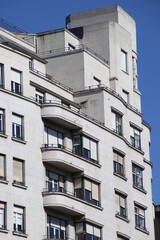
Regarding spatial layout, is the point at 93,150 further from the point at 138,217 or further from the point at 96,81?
the point at 138,217

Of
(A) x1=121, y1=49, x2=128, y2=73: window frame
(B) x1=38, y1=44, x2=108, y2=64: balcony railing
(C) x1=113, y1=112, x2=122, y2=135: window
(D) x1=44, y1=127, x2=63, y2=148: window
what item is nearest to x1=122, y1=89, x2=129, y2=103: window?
(A) x1=121, y1=49, x2=128, y2=73: window frame

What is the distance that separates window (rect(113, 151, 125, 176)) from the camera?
311 feet

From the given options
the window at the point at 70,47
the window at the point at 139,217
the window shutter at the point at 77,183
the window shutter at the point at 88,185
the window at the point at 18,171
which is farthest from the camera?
the window at the point at 70,47

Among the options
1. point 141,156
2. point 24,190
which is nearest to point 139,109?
point 141,156

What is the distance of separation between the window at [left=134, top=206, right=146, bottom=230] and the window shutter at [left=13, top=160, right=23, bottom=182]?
56.1ft

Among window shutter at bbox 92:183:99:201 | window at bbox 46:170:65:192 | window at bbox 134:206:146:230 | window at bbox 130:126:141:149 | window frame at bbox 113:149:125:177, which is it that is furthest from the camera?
window at bbox 130:126:141:149

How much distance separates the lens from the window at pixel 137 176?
97.8 meters

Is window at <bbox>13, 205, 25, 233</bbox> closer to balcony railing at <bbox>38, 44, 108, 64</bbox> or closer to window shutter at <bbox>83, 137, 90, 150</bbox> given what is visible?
window shutter at <bbox>83, 137, 90, 150</bbox>

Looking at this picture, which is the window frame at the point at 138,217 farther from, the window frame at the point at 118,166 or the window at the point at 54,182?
the window at the point at 54,182

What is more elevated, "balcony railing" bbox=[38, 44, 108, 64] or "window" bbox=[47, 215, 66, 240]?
"balcony railing" bbox=[38, 44, 108, 64]

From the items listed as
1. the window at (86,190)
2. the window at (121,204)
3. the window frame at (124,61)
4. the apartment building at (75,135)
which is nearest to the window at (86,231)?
the apartment building at (75,135)

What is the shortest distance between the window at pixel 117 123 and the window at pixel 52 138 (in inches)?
309

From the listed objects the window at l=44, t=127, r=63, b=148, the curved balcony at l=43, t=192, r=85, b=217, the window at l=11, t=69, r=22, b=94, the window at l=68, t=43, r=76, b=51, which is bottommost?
the curved balcony at l=43, t=192, r=85, b=217

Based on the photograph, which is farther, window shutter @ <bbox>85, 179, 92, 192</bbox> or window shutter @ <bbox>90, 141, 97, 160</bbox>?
window shutter @ <bbox>90, 141, 97, 160</bbox>
